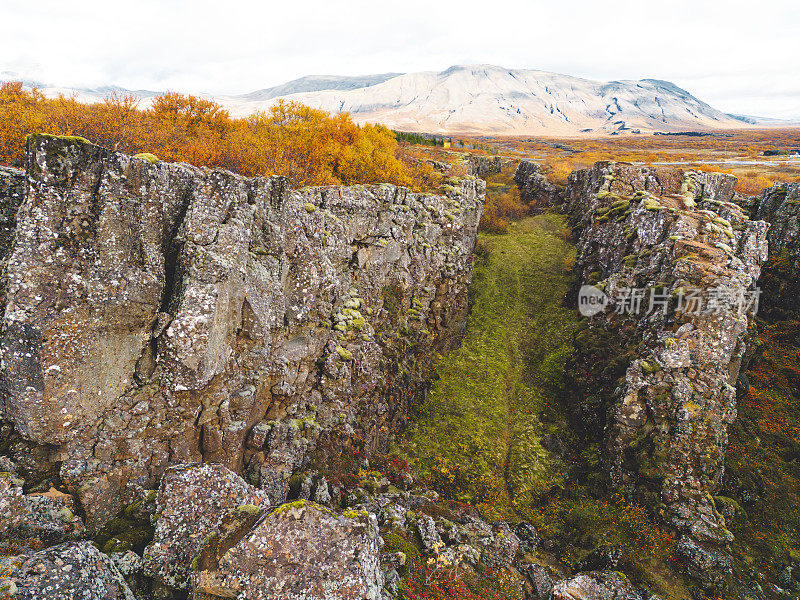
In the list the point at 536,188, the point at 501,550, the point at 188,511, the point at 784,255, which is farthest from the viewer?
the point at 536,188

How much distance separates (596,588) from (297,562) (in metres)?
11.5

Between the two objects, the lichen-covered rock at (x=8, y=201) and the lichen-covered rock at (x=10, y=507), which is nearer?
the lichen-covered rock at (x=10, y=507)

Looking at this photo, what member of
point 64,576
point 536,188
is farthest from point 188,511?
point 536,188

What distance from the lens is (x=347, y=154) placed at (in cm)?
2394

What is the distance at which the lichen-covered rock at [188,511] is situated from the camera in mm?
8805

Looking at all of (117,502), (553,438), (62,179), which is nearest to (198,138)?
(62,179)

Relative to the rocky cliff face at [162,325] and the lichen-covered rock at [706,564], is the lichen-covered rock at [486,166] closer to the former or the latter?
the rocky cliff face at [162,325]

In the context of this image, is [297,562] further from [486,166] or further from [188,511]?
[486,166]

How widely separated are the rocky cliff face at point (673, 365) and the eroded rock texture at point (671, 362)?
47 millimetres

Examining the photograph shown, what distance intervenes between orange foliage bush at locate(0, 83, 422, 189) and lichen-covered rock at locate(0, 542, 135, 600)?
39.7 ft

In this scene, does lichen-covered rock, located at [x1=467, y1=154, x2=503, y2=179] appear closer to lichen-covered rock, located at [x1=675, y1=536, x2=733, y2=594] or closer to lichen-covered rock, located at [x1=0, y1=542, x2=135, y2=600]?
lichen-covered rock, located at [x1=675, y1=536, x2=733, y2=594]

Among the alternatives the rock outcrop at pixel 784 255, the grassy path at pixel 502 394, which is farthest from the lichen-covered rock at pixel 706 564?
the rock outcrop at pixel 784 255

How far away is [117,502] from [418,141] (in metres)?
56.8

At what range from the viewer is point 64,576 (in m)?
7.20
